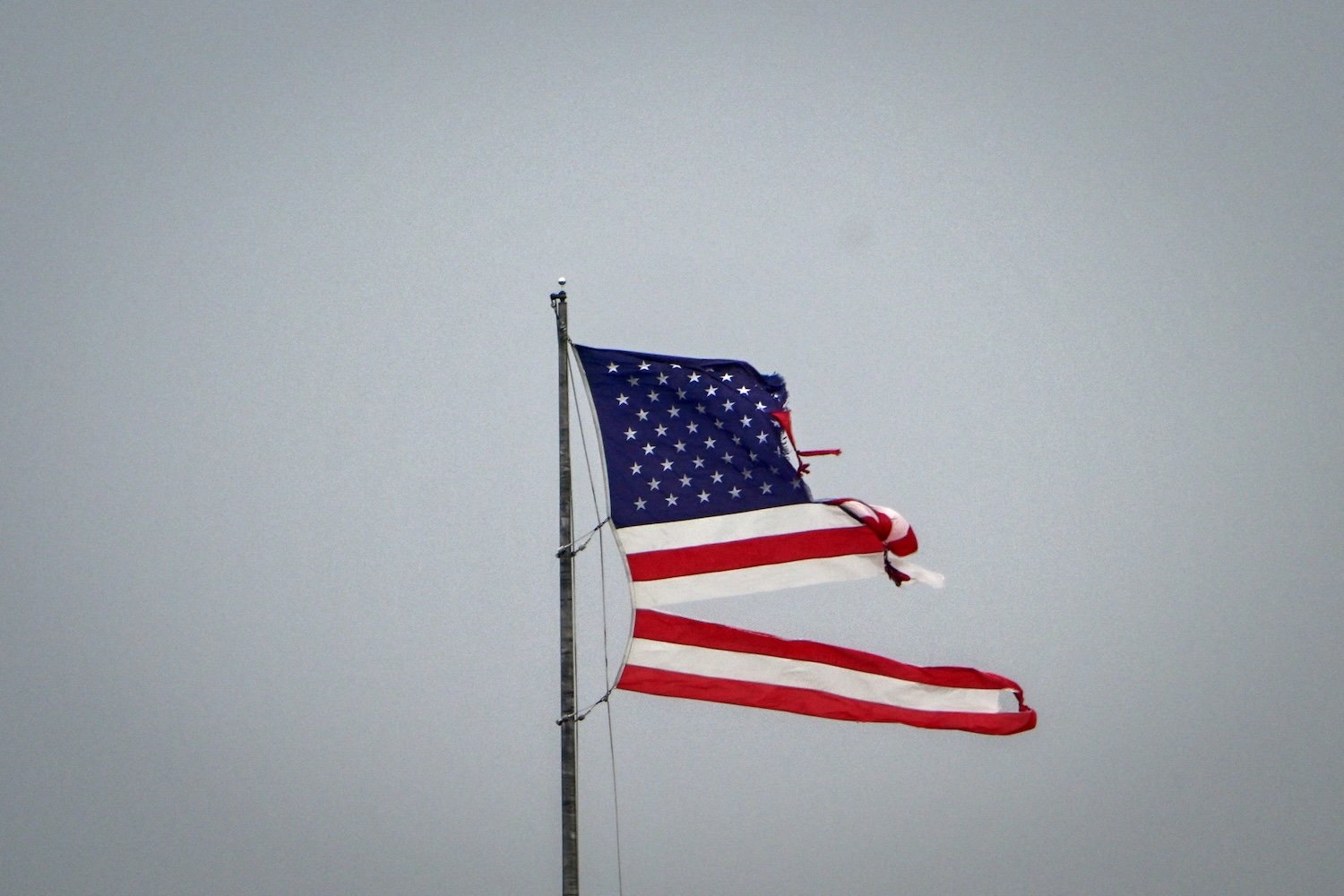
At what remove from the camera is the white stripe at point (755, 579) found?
83.8 feet

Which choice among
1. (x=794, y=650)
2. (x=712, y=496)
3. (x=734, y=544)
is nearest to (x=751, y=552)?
(x=734, y=544)

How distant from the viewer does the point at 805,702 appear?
1019 inches

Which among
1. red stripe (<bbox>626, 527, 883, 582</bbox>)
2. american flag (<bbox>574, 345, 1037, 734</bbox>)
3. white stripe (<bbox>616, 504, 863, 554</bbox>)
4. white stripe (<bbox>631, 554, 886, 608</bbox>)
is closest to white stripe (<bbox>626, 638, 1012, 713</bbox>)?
american flag (<bbox>574, 345, 1037, 734</bbox>)

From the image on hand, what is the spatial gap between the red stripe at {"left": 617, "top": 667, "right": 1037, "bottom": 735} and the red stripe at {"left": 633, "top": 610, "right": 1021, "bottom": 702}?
0.48 m

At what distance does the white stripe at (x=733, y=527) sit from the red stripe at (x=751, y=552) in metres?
0.08

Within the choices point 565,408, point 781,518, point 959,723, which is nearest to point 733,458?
point 781,518

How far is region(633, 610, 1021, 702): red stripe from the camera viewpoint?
25547 mm

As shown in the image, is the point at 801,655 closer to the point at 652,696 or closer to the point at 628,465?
the point at 652,696

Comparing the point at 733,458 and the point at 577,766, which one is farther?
the point at 733,458

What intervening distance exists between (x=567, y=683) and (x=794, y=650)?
3919 mm

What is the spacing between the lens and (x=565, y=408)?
2483 centimetres

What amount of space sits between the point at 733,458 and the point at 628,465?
179 cm

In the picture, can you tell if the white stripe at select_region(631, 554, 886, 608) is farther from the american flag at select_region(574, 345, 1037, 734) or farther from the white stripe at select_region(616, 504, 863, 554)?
the white stripe at select_region(616, 504, 863, 554)

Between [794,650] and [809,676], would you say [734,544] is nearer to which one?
[794,650]
